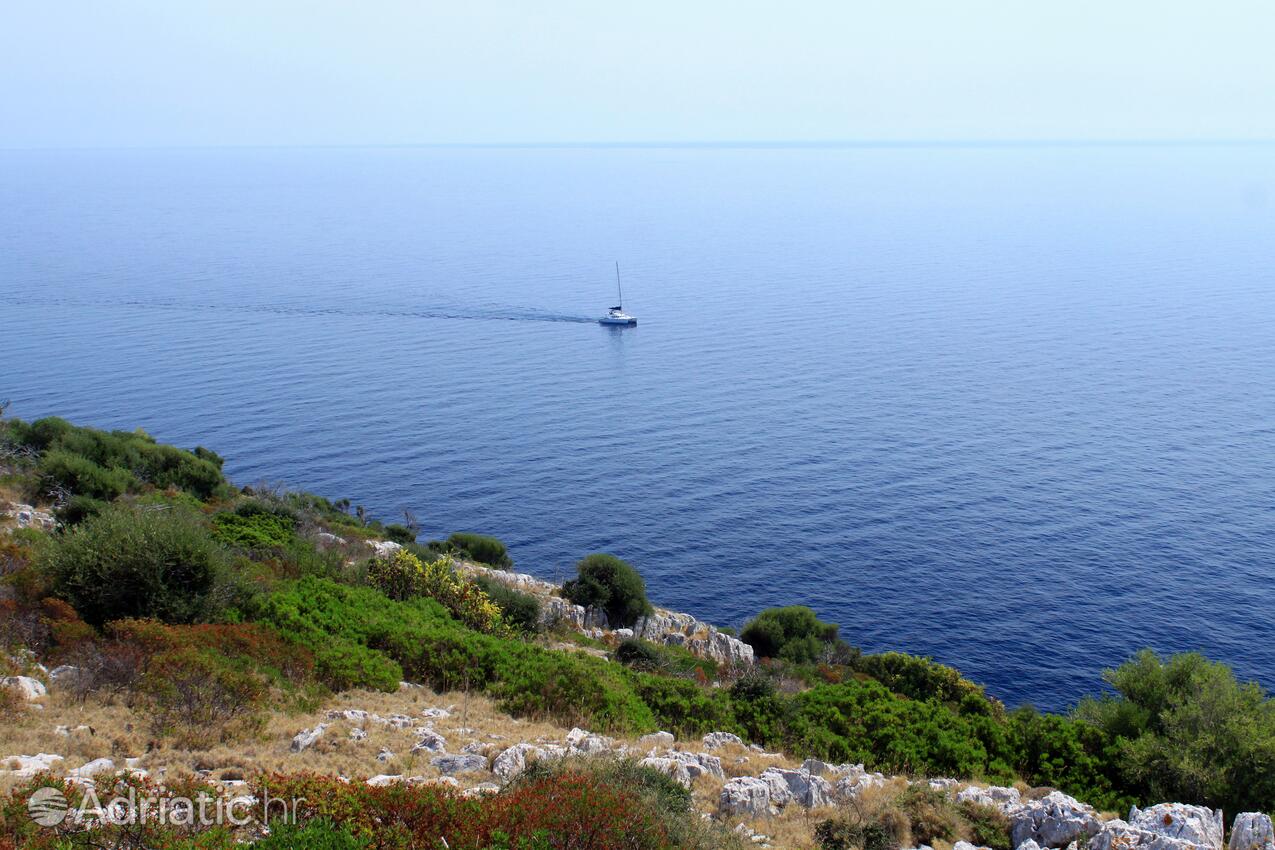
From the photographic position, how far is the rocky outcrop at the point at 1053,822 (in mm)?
16594

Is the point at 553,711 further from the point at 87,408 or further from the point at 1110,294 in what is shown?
the point at 1110,294

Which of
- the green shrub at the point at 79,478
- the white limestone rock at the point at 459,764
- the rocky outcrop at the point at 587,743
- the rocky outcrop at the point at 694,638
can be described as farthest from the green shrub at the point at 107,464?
the white limestone rock at the point at 459,764

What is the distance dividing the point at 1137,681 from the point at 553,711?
56.5 feet

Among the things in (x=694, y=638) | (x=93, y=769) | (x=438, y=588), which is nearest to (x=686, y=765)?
(x=93, y=769)

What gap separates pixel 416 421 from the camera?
83875 mm

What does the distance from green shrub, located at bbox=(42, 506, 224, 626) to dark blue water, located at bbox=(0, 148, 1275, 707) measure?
34.8 meters

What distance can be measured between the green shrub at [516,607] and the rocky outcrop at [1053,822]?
2301 centimetres

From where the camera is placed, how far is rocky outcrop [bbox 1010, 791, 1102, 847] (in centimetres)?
1659

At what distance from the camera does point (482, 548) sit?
192ft

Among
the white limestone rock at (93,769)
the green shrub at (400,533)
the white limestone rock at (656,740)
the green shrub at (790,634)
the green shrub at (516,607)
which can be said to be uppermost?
the white limestone rock at (93,769)

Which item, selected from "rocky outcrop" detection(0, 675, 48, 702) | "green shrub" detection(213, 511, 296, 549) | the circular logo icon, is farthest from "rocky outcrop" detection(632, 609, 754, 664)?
the circular logo icon

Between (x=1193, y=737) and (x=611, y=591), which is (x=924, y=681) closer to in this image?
(x=1193, y=737)

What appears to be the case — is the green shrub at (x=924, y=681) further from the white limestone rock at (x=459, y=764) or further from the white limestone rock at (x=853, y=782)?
the white limestone rock at (x=459, y=764)

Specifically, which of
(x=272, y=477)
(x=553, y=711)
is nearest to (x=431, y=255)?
(x=272, y=477)
